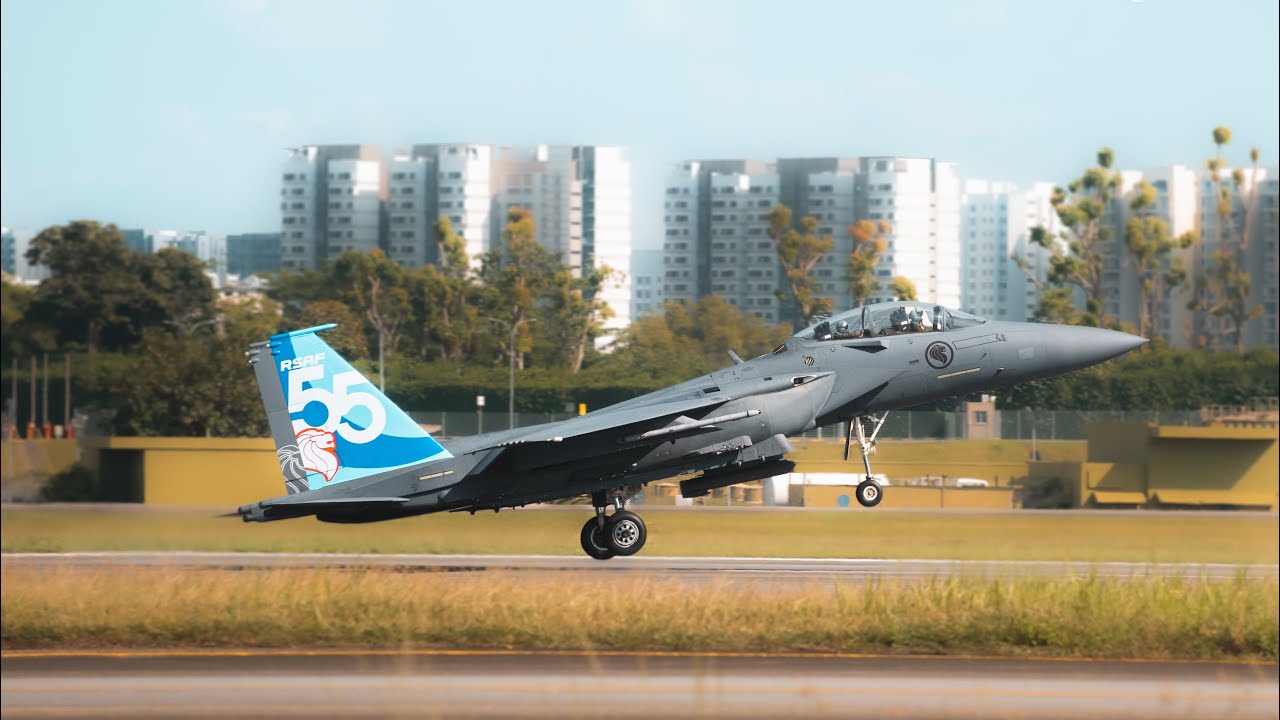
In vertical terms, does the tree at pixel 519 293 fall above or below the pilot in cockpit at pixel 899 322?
above

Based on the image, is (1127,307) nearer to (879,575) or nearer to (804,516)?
(879,575)

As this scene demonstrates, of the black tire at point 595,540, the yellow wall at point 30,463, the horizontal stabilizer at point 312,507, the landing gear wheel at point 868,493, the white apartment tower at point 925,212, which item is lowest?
the yellow wall at point 30,463

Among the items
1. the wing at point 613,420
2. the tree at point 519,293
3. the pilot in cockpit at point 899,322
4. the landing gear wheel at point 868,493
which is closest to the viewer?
the landing gear wheel at point 868,493

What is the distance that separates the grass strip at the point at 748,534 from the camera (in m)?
63.2

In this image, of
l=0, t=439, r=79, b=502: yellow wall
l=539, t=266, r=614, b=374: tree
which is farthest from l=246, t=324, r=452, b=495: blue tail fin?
l=0, t=439, r=79, b=502: yellow wall

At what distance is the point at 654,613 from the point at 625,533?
6173 centimetres

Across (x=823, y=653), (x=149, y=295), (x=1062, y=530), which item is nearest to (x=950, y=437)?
(x=823, y=653)

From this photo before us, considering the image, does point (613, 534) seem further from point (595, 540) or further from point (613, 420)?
point (613, 420)

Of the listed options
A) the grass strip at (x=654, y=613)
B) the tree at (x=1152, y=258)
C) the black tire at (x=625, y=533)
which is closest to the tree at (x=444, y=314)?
the grass strip at (x=654, y=613)

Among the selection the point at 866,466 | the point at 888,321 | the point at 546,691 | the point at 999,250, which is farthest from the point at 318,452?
the point at 546,691

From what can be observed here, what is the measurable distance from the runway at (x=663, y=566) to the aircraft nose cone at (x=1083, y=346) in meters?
59.0

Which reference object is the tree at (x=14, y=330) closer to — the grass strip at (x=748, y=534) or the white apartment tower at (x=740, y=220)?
the grass strip at (x=748, y=534)

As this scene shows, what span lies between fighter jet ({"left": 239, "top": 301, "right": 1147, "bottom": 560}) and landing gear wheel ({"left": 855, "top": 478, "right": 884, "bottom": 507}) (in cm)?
44

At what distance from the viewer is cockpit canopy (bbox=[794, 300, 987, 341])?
2009cm
